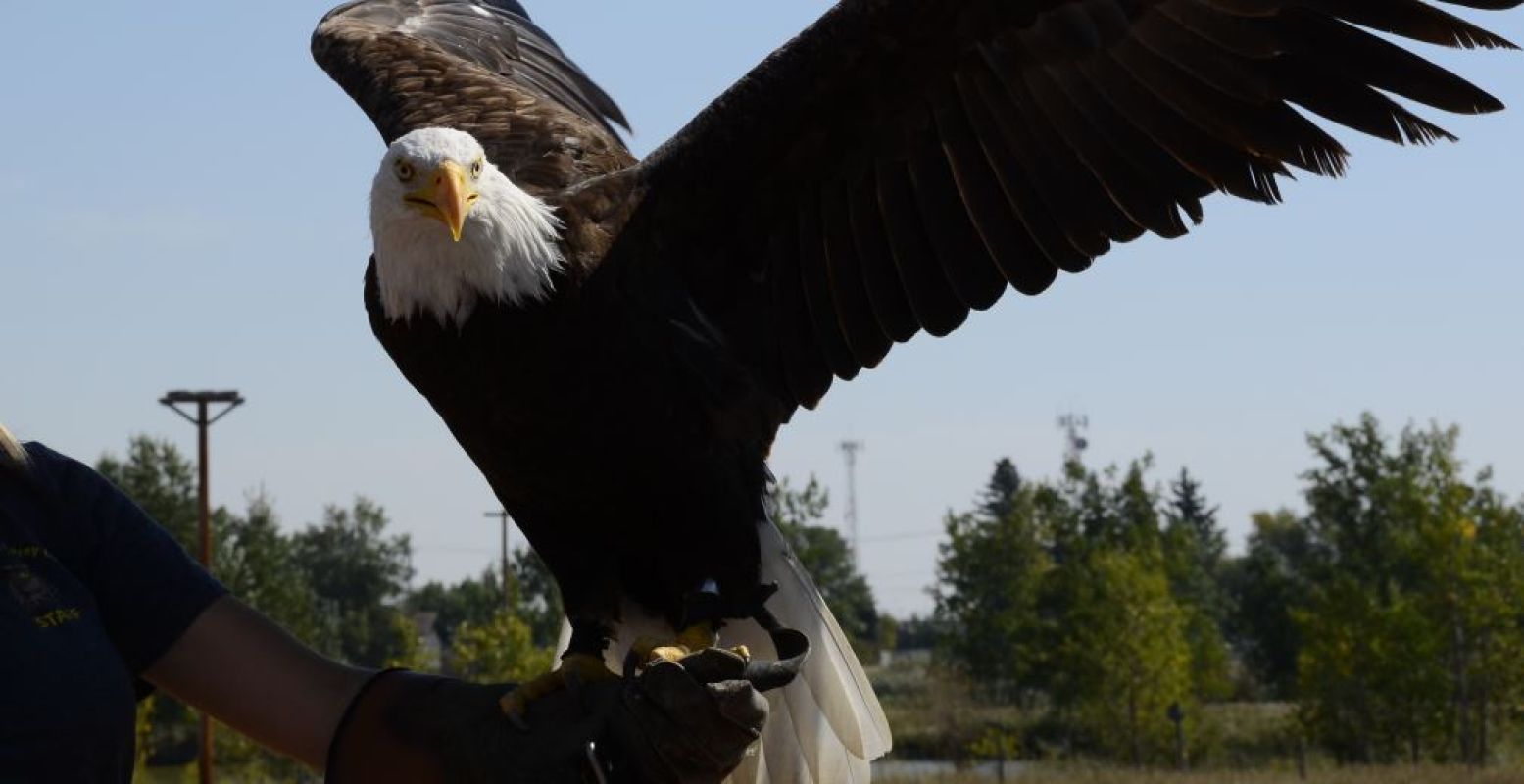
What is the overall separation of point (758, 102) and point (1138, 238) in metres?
0.75

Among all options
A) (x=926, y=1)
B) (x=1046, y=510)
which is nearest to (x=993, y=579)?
(x=1046, y=510)

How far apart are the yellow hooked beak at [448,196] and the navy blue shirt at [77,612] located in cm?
98

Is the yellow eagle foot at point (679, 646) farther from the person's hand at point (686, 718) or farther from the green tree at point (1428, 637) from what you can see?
the green tree at point (1428, 637)

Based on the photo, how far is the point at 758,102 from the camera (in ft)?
11.8

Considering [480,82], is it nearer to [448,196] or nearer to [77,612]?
[448,196]

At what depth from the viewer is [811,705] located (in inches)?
163

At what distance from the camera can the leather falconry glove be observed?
2.58 metres

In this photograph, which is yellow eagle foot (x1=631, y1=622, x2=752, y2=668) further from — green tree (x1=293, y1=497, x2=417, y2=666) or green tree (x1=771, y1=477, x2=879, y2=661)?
green tree (x1=293, y1=497, x2=417, y2=666)

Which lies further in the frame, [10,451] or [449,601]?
[449,601]

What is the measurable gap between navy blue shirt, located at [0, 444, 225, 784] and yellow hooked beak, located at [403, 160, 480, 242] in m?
0.98

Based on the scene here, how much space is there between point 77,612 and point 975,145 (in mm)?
2105

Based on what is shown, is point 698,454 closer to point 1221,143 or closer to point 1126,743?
point 1221,143

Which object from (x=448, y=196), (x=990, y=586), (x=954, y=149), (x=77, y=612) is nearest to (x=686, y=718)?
(x=77, y=612)

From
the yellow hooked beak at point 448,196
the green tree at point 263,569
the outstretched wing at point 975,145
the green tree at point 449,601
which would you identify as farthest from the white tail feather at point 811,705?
the green tree at point 449,601
